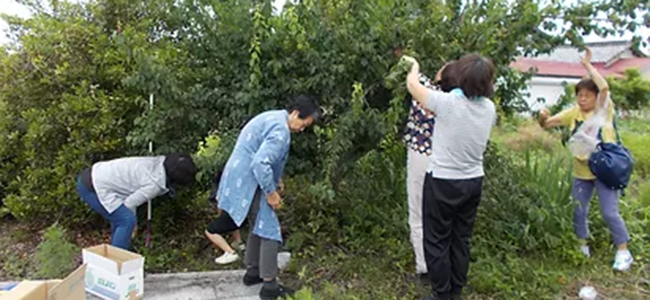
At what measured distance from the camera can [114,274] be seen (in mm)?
3146

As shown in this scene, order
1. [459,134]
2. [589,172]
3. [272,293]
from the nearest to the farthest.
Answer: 1. [459,134]
2. [272,293]
3. [589,172]

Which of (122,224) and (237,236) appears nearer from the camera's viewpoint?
(122,224)

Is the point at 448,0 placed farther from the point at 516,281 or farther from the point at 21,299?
the point at 21,299

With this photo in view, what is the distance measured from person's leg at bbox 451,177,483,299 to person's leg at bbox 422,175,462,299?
6 centimetres

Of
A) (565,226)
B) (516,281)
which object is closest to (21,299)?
(516,281)

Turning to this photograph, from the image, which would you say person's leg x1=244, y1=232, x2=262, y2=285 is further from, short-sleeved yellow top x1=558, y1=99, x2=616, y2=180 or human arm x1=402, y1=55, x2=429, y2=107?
short-sleeved yellow top x1=558, y1=99, x2=616, y2=180

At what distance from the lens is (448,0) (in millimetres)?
3592

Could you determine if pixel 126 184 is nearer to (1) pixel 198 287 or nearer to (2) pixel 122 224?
(2) pixel 122 224

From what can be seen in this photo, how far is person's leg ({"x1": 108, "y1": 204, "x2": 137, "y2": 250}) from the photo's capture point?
352cm

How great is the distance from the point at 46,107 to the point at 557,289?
4273 millimetres

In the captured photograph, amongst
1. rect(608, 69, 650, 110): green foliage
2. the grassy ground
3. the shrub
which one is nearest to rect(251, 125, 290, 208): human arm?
the grassy ground

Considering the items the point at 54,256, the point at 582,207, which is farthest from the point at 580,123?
the point at 54,256

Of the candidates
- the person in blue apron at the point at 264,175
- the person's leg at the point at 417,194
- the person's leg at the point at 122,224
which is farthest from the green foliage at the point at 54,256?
the person's leg at the point at 417,194

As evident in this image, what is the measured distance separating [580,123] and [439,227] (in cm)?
→ 167
